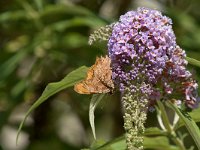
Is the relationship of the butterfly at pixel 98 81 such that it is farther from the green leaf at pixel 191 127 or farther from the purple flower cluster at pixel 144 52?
the green leaf at pixel 191 127

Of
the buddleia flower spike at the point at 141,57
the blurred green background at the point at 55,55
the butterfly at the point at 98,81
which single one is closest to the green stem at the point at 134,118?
the buddleia flower spike at the point at 141,57

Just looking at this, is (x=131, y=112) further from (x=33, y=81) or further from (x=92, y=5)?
(x=92, y=5)

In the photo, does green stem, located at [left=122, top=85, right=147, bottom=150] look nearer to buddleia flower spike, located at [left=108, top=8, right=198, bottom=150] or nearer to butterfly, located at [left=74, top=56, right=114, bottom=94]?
buddleia flower spike, located at [left=108, top=8, right=198, bottom=150]

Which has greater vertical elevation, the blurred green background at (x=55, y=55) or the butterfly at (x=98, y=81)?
the blurred green background at (x=55, y=55)

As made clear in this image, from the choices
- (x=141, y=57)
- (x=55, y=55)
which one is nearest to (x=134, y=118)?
(x=141, y=57)

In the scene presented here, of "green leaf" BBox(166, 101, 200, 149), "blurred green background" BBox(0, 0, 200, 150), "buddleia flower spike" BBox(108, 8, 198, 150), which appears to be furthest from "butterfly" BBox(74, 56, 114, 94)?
"blurred green background" BBox(0, 0, 200, 150)

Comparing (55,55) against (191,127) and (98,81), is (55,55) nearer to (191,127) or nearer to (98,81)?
(98,81)

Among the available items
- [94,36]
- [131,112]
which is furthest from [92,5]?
[131,112]
